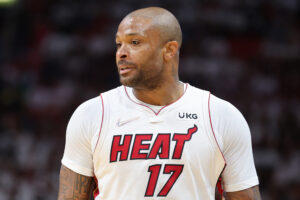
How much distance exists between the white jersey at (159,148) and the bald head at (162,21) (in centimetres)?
Answer: 43

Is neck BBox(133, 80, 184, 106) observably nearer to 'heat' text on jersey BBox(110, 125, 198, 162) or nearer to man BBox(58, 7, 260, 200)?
man BBox(58, 7, 260, 200)

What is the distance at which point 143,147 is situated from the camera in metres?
3.61

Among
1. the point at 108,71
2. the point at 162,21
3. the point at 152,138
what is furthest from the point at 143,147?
the point at 108,71

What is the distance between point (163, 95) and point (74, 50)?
27.0 feet

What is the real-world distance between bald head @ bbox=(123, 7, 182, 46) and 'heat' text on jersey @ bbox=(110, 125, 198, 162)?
60 cm

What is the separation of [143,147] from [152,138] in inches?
3.1

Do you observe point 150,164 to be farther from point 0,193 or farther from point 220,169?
point 0,193

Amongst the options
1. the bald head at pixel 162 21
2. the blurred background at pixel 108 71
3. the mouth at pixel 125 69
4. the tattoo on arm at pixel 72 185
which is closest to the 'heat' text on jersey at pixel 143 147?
the tattoo on arm at pixel 72 185

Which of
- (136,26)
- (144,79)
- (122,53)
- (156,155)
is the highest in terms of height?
(136,26)

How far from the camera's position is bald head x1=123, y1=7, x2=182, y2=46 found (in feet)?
11.9

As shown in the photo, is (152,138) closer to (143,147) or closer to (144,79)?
(143,147)

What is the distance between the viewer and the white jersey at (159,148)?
11.7 ft

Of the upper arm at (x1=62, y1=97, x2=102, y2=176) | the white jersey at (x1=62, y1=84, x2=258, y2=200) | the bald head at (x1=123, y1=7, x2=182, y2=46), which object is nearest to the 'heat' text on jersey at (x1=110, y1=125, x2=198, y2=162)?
the white jersey at (x1=62, y1=84, x2=258, y2=200)

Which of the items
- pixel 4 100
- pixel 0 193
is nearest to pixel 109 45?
pixel 4 100
